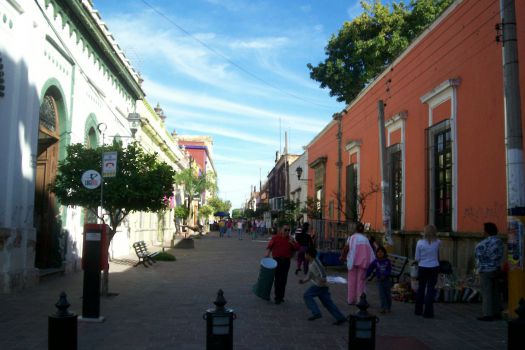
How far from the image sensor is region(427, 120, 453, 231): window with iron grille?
13.8 m

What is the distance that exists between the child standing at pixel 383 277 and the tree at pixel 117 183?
464 cm

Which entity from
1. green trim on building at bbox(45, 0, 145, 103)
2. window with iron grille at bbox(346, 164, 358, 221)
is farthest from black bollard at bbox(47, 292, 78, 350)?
window with iron grille at bbox(346, 164, 358, 221)

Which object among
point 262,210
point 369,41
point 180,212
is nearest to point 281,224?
point 369,41

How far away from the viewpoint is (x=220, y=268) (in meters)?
17.7

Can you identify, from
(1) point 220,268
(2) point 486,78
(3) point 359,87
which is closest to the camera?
(2) point 486,78

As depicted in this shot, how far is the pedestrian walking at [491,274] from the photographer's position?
8922 mm

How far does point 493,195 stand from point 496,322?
127 inches

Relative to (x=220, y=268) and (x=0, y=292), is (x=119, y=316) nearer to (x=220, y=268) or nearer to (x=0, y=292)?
(x=0, y=292)

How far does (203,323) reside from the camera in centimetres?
826

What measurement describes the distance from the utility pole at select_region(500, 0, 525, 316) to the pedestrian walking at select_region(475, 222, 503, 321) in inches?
32.5

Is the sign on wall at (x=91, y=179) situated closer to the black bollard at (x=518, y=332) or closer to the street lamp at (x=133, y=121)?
the street lamp at (x=133, y=121)

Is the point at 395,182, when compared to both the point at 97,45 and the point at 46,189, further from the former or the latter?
the point at 46,189

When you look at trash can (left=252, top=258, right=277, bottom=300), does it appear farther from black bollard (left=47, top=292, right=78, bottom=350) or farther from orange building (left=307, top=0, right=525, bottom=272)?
black bollard (left=47, top=292, right=78, bottom=350)

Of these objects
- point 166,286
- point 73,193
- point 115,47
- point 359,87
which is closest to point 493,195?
point 166,286
